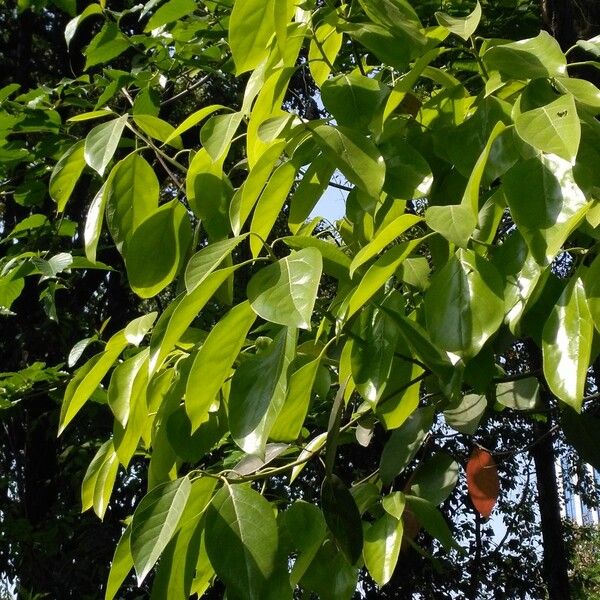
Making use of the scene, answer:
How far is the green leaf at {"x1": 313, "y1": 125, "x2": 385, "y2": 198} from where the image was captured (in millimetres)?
661

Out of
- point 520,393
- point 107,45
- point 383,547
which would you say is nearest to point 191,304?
point 383,547

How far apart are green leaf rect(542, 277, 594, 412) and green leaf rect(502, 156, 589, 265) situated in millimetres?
35

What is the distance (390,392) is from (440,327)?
Result: 20 cm

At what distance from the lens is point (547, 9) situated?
1.27 meters

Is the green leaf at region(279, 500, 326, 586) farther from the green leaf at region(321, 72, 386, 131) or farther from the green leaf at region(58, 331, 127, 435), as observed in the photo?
the green leaf at region(321, 72, 386, 131)

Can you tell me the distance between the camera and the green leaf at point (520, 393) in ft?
3.41

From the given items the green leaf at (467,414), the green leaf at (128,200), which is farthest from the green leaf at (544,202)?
the green leaf at (467,414)

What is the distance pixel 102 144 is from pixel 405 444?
1.38 ft

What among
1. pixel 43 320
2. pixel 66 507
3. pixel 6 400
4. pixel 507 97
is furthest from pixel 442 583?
pixel 507 97

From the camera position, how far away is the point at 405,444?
36.1 inches

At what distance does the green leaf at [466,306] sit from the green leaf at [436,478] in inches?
14.9

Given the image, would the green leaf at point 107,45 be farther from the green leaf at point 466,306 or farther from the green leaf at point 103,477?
the green leaf at point 466,306

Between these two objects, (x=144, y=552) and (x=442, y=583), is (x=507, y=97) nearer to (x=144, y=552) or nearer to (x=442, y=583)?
(x=144, y=552)

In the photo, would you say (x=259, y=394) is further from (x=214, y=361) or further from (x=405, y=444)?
(x=405, y=444)
